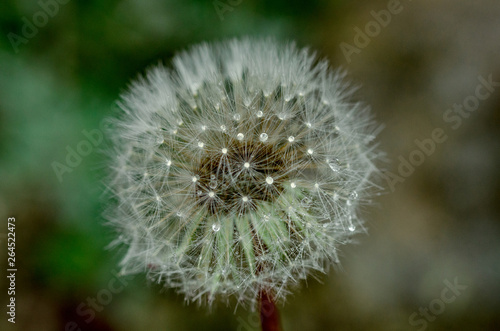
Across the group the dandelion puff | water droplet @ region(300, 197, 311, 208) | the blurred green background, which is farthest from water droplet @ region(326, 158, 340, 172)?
the blurred green background

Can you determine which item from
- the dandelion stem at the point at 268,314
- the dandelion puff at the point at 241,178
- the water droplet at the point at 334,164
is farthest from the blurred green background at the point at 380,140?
the water droplet at the point at 334,164

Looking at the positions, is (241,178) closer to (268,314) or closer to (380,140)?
(268,314)

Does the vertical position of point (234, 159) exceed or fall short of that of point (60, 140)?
it falls short

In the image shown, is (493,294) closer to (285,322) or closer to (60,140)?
(285,322)

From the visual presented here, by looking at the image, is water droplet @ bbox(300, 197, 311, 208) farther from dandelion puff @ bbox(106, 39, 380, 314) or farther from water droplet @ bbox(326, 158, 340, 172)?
water droplet @ bbox(326, 158, 340, 172)

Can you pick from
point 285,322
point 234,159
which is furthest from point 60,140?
point 285,322

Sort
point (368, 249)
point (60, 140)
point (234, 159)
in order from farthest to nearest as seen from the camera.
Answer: point (368, 249)
point (60, 140)
point (234, 159)
